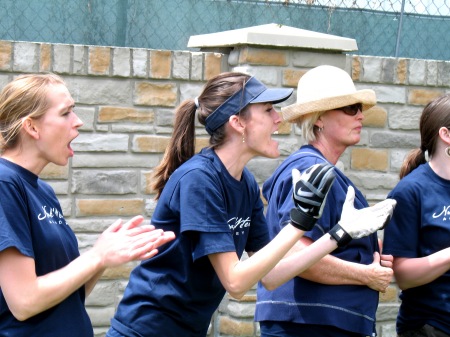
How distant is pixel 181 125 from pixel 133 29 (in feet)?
6.94

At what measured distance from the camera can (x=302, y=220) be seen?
304cm

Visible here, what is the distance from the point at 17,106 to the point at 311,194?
1020 millimetres

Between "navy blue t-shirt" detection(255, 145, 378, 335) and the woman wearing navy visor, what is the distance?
0.12m

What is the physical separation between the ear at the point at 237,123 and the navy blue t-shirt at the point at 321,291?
30 cm

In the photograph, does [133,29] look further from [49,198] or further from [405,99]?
[49,198]

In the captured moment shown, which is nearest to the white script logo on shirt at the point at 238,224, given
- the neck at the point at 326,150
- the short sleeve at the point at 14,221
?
the neck at the point at 326,150

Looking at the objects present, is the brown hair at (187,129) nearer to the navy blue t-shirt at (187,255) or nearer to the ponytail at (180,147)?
the ponytail at (180,147)

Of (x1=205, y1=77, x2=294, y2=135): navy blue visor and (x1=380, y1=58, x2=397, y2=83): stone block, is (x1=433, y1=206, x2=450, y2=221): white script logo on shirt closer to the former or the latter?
(x1=205, y1=77, x2=294, y2=135): navy blue visor

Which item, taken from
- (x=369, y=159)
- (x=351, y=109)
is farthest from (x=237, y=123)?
(x=369, y=159)

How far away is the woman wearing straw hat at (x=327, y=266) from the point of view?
11.4 feet

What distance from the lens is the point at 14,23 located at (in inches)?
209

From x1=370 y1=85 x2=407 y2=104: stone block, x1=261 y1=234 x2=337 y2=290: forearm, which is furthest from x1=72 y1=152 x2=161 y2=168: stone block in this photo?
x1=261 y1=234 x2=337 y2=290: forearm

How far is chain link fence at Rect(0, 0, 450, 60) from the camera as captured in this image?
17.7 feet

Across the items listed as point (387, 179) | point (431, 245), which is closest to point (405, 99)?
point (387, 179)
